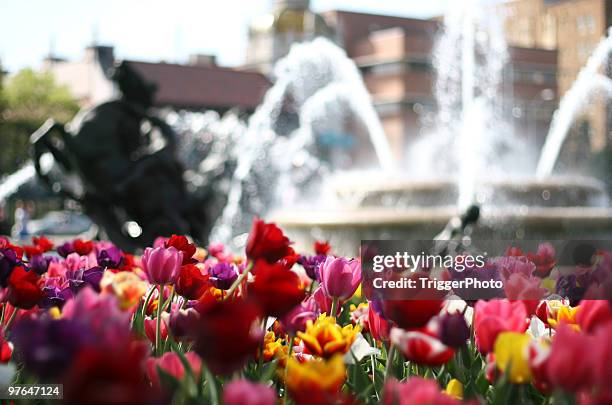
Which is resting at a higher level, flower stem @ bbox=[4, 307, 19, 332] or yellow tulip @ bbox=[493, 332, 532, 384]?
yellow tulip @ bbox=[493, 332, 532, 384]

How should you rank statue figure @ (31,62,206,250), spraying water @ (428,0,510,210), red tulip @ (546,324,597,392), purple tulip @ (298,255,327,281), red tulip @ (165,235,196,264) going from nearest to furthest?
1. red tulip @ (546,324,597,392)
2. red tulip @ (165,235,196,264)
3. purple tulip @ (298,255,327,281)
4. statue figure @ (31,62,206,250)
5. spraying water @ (428,0,510,210)

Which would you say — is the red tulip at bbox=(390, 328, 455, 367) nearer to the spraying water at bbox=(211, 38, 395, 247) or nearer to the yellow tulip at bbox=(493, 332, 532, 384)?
the yellow tulip at bbox=(493, 332, 532, 384)

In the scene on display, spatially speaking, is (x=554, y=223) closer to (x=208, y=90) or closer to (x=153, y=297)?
(x=153, y=297)

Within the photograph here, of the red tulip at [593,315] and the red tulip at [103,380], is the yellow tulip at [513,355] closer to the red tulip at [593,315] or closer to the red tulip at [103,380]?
the red tulip at [593,315]

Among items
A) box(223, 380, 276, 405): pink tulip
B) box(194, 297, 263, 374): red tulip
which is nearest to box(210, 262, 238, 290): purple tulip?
box(194, 297, 263, 374): red tulip

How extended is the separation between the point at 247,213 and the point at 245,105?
132 feet

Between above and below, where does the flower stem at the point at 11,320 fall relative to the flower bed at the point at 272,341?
below

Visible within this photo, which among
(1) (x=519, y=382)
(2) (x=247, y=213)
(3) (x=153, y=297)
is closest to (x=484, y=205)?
(3) (x=153, y=297)

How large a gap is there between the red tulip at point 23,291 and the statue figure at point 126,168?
21.6 ft

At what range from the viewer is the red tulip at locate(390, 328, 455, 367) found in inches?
64.3

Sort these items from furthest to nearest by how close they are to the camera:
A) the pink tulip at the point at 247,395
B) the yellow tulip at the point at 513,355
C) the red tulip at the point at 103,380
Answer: the yellow tulip at the point at 513,355 → the pink tulip at the point at 247,395 → the red tulip at the point at 103,380

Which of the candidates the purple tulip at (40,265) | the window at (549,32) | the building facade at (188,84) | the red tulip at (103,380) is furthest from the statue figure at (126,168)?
the window at (549,32)

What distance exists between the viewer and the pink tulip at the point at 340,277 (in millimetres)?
2238

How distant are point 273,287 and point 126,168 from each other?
24.7 feet
